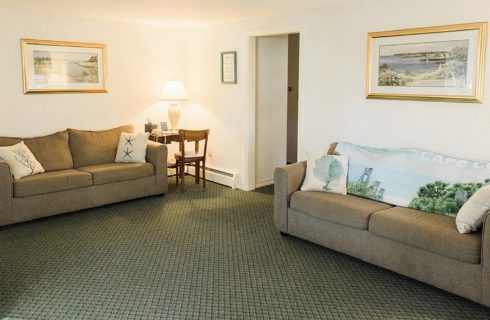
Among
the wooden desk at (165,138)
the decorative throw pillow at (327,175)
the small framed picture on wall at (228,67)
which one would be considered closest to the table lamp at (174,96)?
the wooden desk at (165,138)

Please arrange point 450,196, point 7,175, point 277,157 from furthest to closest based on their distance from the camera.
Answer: point 277,157 < point 7,175 < point 450,196

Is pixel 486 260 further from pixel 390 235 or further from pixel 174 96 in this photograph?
pixel 174 96

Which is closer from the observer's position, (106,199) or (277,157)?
(106,199)

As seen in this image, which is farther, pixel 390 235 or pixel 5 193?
pixel 5 193

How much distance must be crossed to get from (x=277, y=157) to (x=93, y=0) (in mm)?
3111

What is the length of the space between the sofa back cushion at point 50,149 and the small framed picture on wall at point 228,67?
2.15 m

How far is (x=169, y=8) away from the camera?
15.6ft

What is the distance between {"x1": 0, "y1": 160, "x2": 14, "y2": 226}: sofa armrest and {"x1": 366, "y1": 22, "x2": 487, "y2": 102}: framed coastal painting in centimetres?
356

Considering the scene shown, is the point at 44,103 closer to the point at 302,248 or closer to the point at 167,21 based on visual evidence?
the point at 167,21

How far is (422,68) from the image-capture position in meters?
3.89

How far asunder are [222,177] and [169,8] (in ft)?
7.79

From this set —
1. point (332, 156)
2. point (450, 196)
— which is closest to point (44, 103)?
point (332, 156)

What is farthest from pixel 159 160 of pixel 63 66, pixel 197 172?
pixel 63 66

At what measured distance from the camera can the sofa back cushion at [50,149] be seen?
4930 millimetres
